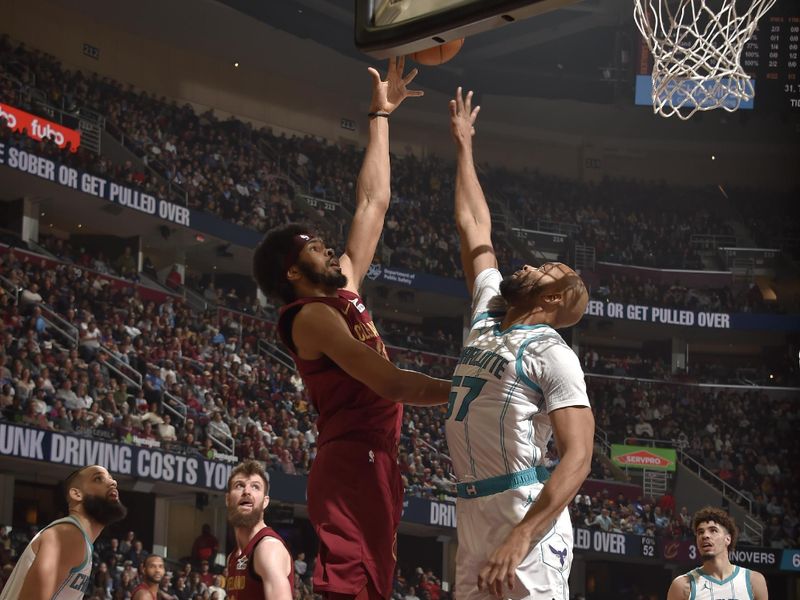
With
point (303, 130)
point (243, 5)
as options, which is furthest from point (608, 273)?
point (243, 5)

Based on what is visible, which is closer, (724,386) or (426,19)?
(426,19)

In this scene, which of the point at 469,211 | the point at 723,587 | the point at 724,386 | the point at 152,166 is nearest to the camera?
the point at 469,211

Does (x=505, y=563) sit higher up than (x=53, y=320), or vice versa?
(x=53, y=320)

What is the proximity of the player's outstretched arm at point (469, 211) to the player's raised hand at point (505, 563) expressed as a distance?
4.17 ft

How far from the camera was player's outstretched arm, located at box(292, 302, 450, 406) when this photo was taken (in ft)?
11.5

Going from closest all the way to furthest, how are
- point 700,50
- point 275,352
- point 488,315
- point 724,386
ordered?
1. point 488,315
2. point 700,50
3. point 275,352
4. point 724,386

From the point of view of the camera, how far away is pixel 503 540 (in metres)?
3.19

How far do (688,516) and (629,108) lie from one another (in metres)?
12.6

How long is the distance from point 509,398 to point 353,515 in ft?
2.41

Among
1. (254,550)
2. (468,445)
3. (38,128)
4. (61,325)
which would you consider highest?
(38,128)

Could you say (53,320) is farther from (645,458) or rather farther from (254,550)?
(254,550)

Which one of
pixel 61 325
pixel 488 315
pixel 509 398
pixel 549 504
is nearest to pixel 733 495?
pixel 61 325

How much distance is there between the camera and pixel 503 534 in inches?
129

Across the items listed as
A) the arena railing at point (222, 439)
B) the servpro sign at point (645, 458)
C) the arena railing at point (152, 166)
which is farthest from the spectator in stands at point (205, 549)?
the servpro sign at point (645, 458)
